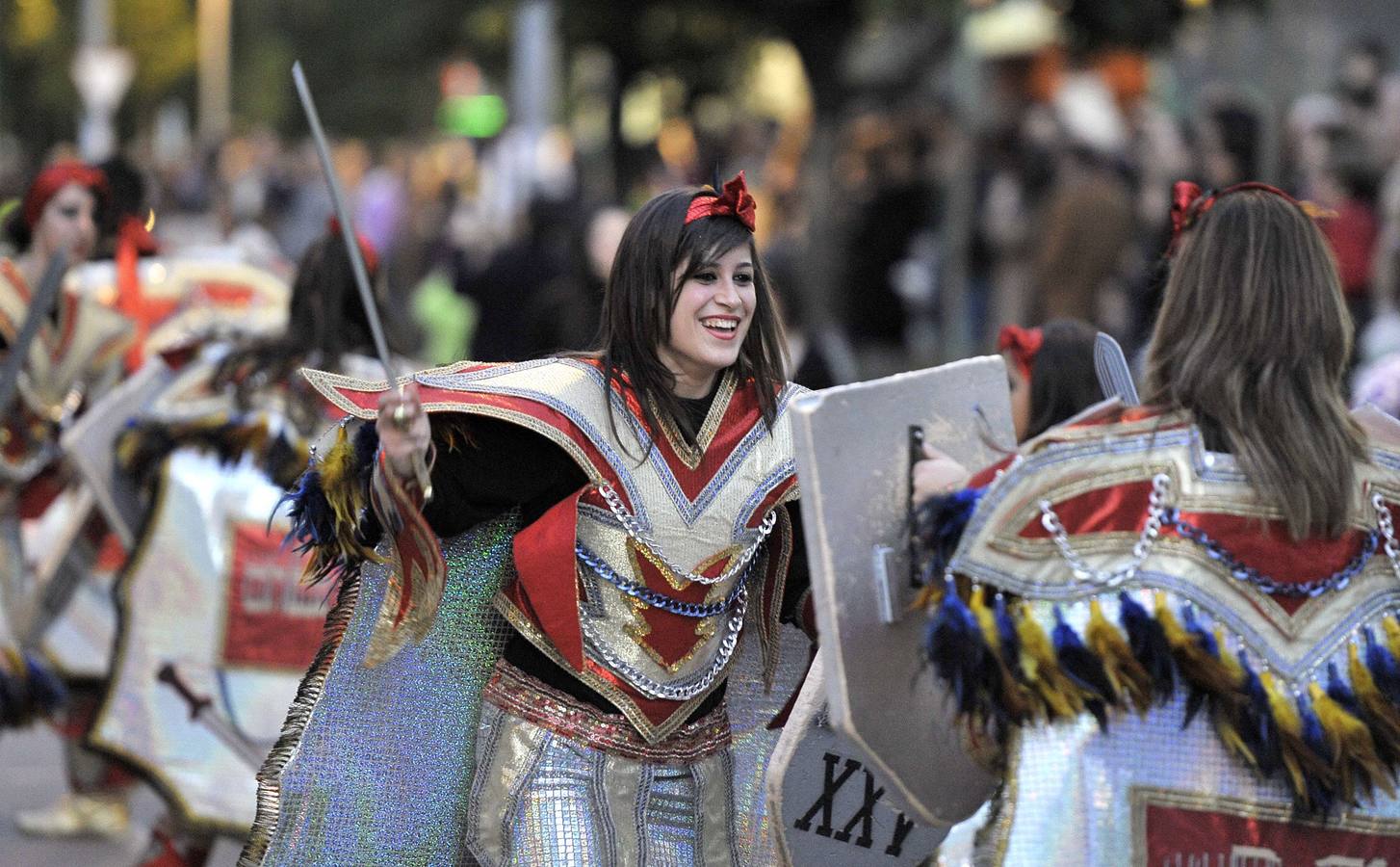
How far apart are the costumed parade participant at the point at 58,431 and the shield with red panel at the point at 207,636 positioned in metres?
0.69

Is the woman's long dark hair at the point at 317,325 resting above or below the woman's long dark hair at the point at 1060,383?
above

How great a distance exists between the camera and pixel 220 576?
6938mm

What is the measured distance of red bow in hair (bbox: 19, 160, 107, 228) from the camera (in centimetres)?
782

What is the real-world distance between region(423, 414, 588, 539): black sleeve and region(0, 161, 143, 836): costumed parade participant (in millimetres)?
3488

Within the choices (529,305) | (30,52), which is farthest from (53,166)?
(30,52)

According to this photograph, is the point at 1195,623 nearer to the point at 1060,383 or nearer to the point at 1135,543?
the point at 1135,543

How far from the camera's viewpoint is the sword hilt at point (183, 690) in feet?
22.6

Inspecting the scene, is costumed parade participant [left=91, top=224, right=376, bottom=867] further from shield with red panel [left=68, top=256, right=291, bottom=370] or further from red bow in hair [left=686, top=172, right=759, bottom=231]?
red bow in hair [left=686, top=172, right=759, bottom=231]

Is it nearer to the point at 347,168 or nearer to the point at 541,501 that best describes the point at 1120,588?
the point at 541,501

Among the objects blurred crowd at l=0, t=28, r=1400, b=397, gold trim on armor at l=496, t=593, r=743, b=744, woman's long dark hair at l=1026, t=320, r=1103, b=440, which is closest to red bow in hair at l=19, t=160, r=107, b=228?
blurred crowd at l=0, t=28, r=1400, b=397

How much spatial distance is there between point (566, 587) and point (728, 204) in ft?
2.73

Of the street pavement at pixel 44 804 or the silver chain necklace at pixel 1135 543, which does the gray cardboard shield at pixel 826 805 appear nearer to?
the silver chain necklace at pixel 1135 543

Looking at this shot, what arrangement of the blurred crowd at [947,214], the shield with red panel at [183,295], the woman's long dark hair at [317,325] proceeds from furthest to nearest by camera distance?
1. the blurred crowd at [947,214]
2. the shield with red panel at [183,295]
3. the woman's long dark hair at [317,325]

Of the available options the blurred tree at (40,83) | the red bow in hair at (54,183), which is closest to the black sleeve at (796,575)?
the red bow in hair at (54,183)
